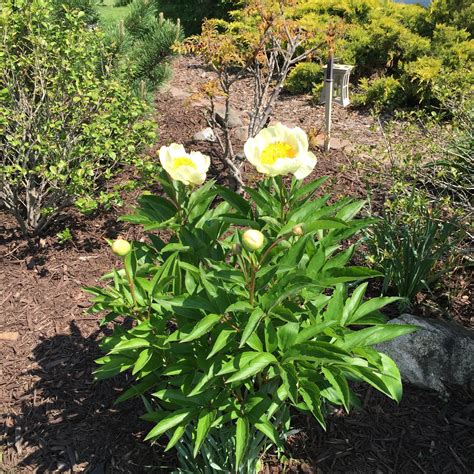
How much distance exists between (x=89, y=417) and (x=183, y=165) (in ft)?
5.19

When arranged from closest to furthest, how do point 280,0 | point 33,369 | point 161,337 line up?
point 161,337
point 33,369
point 280,0

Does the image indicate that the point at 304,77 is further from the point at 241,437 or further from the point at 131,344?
the point at 241,437

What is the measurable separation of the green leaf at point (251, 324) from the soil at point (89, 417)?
43.2 inches

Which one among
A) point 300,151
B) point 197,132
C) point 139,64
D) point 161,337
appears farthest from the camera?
point 197,132

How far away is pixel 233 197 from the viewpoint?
1.98 metres

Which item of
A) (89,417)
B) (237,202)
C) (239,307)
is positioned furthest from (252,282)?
(89,417)

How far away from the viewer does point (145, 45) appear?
4.45 meters

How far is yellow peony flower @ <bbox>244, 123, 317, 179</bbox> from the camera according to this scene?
1.68 m

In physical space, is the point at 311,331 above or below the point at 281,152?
below

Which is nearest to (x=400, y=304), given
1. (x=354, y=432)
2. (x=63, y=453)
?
(x=354, y=432)

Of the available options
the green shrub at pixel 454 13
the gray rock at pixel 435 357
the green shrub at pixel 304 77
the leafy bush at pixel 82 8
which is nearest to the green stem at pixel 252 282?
the gray rock at pixel 435 357

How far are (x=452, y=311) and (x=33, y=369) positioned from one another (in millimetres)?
2427

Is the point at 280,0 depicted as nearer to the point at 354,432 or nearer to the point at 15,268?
the point at 15,268

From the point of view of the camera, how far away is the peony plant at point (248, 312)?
1.69 m
